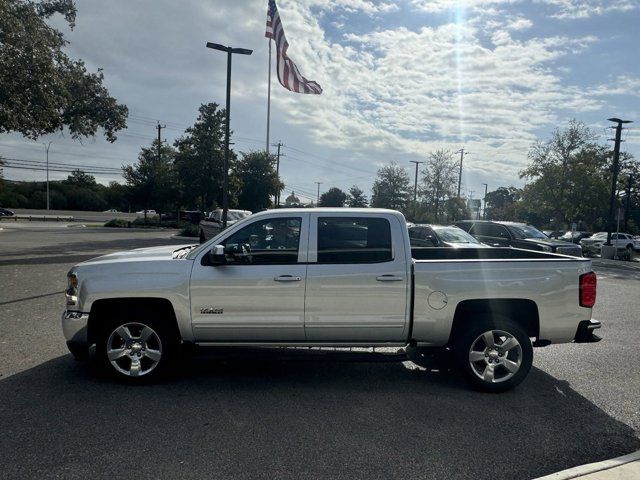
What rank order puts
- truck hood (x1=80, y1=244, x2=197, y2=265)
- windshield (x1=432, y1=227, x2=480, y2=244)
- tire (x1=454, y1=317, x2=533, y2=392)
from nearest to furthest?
tire (x1=454, y1=317, x2=533, y2=392) → truck hood (x1=80, y1=244, x2=197, y2=265) → windshield (x1=432, y1=227, x2=480, y2=244)

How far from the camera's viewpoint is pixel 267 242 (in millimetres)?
4758

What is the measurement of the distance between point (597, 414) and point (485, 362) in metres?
1.05

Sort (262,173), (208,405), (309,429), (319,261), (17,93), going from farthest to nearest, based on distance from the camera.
Answer: (262,173) → (17,93) → (319,261) → (208,405) → (309,429)

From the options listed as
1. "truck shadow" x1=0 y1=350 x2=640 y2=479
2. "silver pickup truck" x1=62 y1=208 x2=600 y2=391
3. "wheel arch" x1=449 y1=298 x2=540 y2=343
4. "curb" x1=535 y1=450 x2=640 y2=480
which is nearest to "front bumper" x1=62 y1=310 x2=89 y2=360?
"silver pickup truck" x1=62 y1=208 x2=600 y2=391

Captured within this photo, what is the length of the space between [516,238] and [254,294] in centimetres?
1451

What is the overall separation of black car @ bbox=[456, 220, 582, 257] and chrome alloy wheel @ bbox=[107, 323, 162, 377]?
46.1 ft

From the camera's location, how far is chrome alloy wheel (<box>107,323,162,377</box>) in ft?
15.3

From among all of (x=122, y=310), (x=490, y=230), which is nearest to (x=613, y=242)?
(x=490, y=230)

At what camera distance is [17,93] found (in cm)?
1243

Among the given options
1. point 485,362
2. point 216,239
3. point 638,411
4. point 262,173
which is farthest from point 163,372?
point 262,173

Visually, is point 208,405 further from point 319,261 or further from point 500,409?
point 500,409

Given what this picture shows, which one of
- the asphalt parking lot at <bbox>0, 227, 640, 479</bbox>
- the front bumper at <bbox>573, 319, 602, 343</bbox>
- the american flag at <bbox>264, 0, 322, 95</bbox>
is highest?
the american flag at <bbox>264, 0, 322, 95</bbox>

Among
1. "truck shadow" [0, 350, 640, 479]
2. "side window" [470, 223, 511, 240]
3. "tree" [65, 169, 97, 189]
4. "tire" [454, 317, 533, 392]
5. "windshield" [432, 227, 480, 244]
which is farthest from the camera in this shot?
"tree" [65, 169, 97, 189]

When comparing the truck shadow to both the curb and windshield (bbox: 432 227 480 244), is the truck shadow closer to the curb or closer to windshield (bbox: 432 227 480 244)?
the curb
